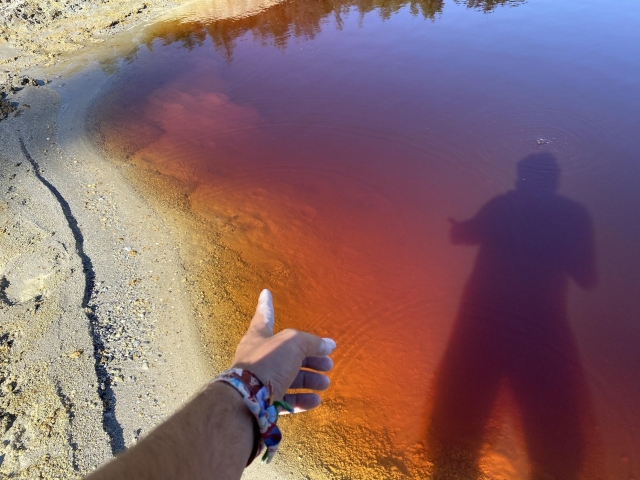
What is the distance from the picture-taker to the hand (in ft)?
4.42

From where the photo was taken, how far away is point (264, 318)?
5.22ft

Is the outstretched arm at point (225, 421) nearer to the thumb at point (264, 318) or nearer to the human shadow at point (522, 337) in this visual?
the thumb at point (264, 318)

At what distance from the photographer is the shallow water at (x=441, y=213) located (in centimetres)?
340

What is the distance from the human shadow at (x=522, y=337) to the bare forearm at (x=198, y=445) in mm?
2605

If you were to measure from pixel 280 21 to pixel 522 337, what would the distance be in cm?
1101

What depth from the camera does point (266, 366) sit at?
4.41 feet

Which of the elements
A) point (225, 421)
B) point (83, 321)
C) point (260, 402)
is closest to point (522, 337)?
point (260, 402)

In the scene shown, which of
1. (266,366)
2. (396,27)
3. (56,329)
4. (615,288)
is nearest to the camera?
(266,366)

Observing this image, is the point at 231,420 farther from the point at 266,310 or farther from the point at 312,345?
the point at 266,310

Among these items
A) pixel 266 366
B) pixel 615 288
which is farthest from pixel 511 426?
pixel 266 366

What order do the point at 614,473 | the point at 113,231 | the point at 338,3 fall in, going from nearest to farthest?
1. the point at 614,473
2. the point at 113,231
3. the point at 338,3

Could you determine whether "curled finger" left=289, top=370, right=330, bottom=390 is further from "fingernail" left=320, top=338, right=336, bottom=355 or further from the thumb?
the thumb

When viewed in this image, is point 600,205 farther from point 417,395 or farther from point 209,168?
point 209,168

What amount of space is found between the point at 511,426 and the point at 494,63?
7.23 meters
